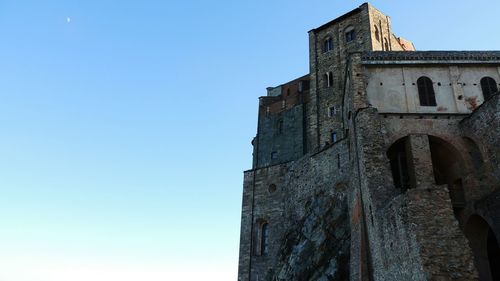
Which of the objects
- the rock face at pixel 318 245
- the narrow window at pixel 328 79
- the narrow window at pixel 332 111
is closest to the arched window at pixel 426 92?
the rock face at pixel 318 245

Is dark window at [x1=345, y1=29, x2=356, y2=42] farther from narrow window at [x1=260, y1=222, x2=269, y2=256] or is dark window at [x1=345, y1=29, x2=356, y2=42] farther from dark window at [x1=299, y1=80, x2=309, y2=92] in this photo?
narrow window at [x1=260, y1=222, x2=269, y2=256]

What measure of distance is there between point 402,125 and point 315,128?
12.7 metres

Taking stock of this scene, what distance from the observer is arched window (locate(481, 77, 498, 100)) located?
73.2 feet

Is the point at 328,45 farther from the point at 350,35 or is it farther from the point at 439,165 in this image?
the point at 439,165

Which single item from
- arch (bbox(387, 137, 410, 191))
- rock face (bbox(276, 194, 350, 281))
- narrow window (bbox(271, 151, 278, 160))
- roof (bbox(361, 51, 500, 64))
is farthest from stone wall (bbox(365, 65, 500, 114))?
narrow window (bbox(271, 151, 278, 160))

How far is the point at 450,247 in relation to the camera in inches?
493

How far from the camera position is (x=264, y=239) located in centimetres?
3067

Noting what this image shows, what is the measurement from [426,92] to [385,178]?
7676mm

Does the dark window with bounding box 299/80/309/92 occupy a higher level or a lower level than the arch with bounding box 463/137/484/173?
higher

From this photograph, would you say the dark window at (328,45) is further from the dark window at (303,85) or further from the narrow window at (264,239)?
the narrow window at (264,239)

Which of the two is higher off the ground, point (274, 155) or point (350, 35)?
point (350, 35)

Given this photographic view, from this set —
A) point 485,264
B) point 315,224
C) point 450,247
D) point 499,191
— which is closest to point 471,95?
point 499,191

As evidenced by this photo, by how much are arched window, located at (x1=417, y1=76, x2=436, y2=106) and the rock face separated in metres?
6.95

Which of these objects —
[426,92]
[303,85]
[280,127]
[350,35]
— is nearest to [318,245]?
[426,92]
